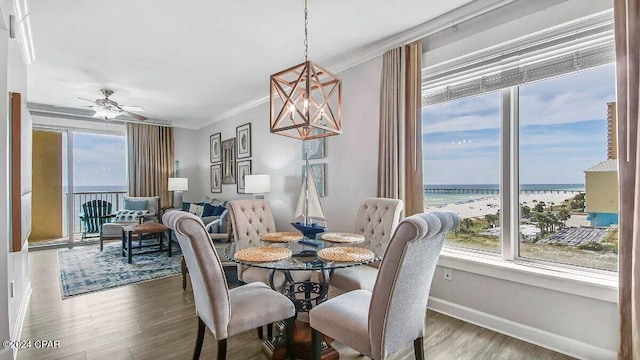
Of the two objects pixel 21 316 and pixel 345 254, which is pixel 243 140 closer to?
pixel 21 316

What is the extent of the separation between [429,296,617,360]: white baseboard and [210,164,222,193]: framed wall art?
15.8 ft

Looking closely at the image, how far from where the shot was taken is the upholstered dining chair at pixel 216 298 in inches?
61.6

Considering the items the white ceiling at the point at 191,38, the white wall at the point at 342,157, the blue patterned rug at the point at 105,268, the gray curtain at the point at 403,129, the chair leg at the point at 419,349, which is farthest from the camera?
the blue patterned rug at the point at 105,268

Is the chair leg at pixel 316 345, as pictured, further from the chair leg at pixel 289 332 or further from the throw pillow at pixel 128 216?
the throw pillow at pixel 128 216

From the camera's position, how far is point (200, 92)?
466 cm

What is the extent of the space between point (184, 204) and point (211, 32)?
4328 millimetres

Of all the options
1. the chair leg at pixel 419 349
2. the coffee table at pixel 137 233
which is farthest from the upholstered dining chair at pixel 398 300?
the coffee table at pixel 137 233

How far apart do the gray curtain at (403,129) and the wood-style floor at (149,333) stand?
1.07 meters

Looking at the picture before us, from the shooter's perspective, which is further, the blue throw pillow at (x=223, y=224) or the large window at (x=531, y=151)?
the blue throw pillow at (x=223, y=224)

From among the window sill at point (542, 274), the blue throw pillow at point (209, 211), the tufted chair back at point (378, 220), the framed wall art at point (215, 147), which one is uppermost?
the framed wall art at point (215, 147)

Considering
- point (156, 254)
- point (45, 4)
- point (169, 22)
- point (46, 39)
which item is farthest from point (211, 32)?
point (156, 254)

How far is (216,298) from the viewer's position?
62.9 inches

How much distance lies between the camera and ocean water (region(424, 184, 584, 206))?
2.28m

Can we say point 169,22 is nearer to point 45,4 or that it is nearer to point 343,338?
point 45,4
